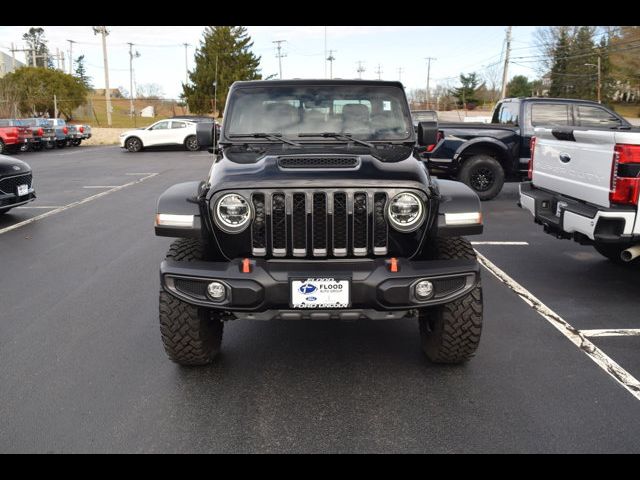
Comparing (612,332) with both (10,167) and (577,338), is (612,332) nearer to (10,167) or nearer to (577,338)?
(577,338)

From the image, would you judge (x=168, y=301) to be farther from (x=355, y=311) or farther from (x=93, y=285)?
(x=93, y=285)

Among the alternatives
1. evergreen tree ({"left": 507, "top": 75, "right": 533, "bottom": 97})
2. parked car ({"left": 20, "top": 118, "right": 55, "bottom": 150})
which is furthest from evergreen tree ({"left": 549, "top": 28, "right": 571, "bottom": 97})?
parked car ({"left": 20, "top": 118, "right": 55, "bottom": 150})

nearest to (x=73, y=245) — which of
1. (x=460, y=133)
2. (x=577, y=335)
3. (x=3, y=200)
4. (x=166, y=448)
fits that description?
(x=3, y=200)

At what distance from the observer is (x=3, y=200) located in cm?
911

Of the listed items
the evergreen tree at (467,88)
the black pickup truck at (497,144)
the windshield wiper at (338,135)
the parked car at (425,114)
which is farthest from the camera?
the evergreen tree at (467,88)

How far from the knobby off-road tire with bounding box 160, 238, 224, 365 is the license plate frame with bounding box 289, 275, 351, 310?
70 centimetres

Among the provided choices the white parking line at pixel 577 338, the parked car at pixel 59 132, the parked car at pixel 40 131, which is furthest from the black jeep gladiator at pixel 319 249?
the parked car at pixel 59 132

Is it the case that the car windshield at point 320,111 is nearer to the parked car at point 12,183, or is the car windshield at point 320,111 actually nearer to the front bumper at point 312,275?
the front bumper at point 312,275

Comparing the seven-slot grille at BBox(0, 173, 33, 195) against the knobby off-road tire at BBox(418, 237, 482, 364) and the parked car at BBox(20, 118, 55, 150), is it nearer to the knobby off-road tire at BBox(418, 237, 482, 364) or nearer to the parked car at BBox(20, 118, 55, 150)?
the knobby off-road tire at BBox(418, 237, 482, 364)

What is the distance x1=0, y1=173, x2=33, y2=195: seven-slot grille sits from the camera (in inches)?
360

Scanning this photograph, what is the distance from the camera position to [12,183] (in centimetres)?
927

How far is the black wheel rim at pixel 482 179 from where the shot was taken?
11384 millimetres

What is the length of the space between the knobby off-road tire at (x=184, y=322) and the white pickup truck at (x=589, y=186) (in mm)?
3364

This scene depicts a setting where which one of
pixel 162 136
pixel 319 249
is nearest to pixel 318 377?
pixel 319 249
